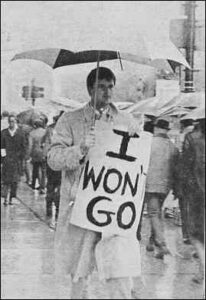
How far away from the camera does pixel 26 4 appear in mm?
5715

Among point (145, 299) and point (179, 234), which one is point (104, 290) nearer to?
point (145, 299)

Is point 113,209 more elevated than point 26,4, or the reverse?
point 26,4

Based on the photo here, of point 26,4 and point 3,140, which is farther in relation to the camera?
point 3,140

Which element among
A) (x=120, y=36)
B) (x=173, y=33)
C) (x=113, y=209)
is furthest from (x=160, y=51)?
(x=173, y=33)

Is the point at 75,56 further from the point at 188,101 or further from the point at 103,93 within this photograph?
the point at 188,101

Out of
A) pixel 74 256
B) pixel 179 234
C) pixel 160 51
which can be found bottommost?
pixel 179 234

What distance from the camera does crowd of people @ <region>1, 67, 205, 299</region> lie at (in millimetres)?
3955

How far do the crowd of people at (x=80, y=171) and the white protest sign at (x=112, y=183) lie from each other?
7 cm

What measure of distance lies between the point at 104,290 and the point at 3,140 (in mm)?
6005

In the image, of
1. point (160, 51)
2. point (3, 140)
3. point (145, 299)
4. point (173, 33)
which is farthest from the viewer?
point (3, 140)

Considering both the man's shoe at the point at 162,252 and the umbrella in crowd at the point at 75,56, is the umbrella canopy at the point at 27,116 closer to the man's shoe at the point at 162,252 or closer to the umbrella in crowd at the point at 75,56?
the man's shoe at the point at 162,252

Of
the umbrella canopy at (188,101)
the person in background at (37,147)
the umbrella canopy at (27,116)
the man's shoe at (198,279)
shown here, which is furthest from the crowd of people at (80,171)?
the umbrella canopy at (27,116)

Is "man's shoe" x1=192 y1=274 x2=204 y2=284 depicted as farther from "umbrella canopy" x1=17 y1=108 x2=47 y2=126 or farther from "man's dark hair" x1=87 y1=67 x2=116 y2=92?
"umbrella canopy" x1=17 y1=108 x2=47 y2=126

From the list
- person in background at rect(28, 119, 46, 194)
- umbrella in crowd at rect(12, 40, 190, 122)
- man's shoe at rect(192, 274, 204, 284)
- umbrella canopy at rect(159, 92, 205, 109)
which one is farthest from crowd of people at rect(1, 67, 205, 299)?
person in background at rect(28, 119, 46, 194)
